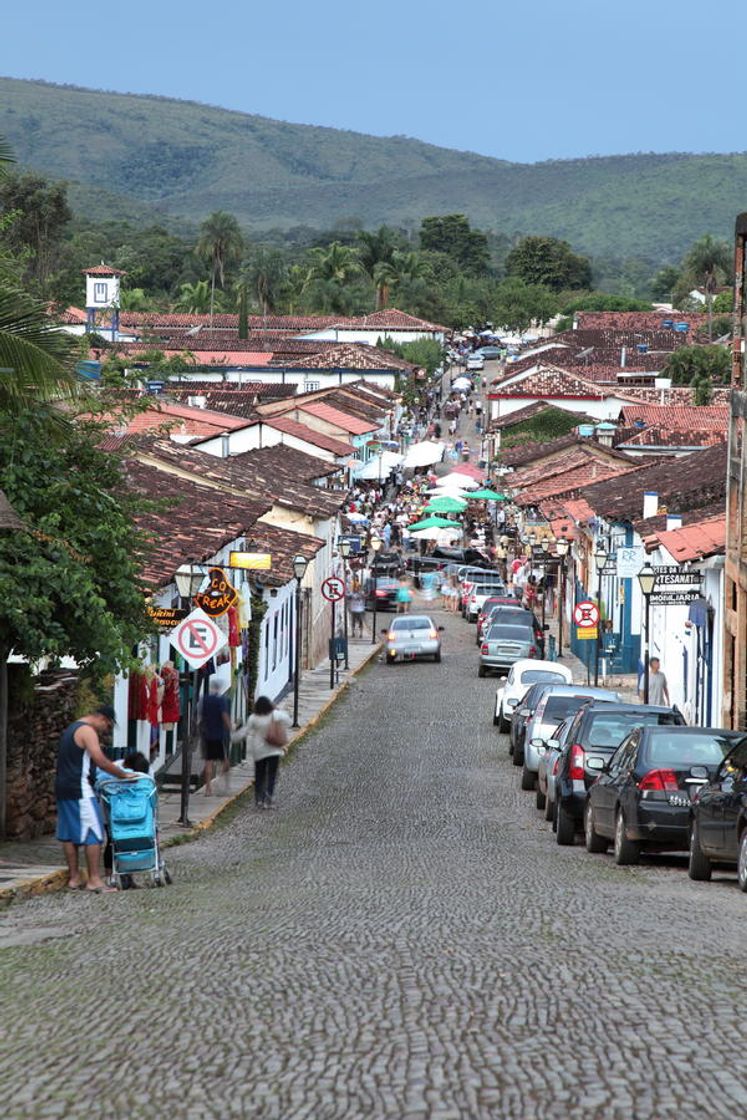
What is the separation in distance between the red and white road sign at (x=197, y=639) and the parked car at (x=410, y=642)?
32591 millimetres

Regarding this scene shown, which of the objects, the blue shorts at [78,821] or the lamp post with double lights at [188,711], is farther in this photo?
the lamp post with double lights at [188,711]

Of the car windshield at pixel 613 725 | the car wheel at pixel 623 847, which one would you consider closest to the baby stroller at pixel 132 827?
the car wheel at pixel 623 847

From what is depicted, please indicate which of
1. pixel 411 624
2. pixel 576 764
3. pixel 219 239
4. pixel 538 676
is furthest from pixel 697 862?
pixel 219 239

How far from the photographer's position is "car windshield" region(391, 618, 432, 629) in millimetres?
54094

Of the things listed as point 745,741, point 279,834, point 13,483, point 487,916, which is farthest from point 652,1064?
point 279,834

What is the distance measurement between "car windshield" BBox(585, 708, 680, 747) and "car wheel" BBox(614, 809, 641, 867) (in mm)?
2875

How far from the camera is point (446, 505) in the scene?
3078 inches

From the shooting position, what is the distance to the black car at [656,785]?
17.0 meters

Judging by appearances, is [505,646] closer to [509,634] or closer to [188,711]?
[509,634]

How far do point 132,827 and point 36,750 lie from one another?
355 centimetres

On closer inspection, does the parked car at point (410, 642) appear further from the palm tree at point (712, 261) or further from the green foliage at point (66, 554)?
the palm tree at point (712, 261)

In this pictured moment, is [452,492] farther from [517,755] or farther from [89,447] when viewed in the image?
[89,447]

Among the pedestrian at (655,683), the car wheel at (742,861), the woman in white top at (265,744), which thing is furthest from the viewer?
the pedestrian at (655,683)

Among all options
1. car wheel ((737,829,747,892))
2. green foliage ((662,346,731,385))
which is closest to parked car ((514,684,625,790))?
car wheel ((737,829,747,892))
